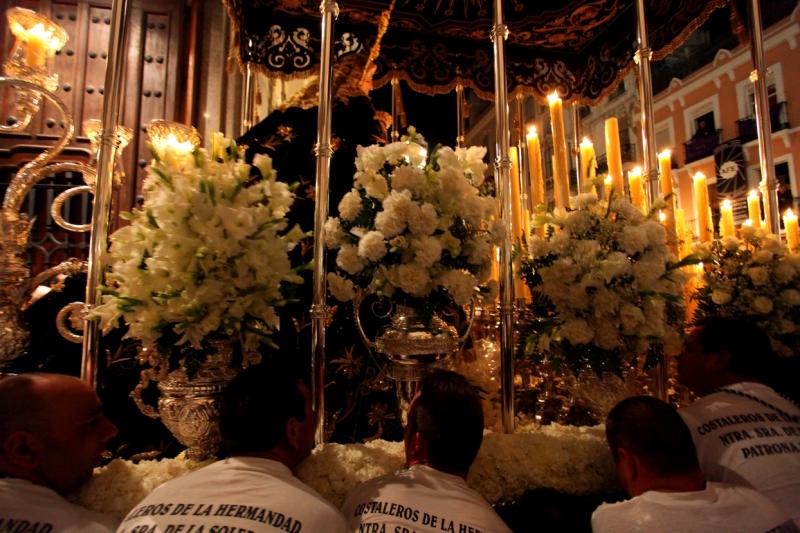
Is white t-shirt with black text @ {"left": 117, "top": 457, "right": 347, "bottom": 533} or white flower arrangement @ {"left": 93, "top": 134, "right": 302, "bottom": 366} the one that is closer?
white t-shirt with black text @ {"left": 117, "top": 457, "right": 347, "bottom": 533}

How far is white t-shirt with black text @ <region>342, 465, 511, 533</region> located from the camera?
1122mm

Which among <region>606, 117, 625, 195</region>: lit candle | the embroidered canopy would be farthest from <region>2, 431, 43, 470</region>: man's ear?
<region>606, 117, 625, 195</region>: lit candle

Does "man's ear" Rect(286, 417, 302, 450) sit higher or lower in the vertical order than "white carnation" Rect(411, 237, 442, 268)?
lower

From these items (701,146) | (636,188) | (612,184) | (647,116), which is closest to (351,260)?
(612,184)

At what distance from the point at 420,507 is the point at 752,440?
114 cm

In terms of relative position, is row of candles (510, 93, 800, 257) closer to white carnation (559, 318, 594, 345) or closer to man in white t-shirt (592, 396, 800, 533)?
white carnation (559, 318, 594, 345)

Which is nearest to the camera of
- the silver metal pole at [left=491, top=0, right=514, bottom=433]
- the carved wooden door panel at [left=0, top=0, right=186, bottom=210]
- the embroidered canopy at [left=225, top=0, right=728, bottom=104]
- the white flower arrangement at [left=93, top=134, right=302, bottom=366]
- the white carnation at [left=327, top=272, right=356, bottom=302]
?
the white flower arrangement at [left=93, top=134, right=302, bottom=366]

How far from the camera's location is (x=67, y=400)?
4.14 ft

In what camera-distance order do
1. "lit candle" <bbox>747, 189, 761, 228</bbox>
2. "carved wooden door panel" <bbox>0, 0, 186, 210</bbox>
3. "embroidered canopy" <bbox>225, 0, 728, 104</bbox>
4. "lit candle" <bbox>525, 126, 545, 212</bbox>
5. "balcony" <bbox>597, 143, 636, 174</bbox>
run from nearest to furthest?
"lit candle" <bbox>525, 126, 545, 212</bbox>, "lit candle" <bbox>747, 189, 761, 228</bbox>, "embroidered canopy" <bbox>225, 0, 728, 104</bbox>, "carved wooden door panel" <bbox>0, 0, 186, 210</bbox>, "balcony" <bbox>597, 143, 636, 174</bbox>

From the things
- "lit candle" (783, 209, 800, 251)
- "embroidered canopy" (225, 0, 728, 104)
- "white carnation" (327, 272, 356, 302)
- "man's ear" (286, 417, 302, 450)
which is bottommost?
"man's ear" (286, 417, 302, 450)

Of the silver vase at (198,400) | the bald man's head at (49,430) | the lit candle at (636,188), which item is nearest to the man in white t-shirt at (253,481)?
the silver vase at (198,400)

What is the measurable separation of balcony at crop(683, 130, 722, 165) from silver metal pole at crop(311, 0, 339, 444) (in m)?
12.8

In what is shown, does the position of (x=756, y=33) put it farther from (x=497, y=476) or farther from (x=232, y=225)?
(x=232, y=225)

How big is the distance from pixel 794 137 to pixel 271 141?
38.6 ft
